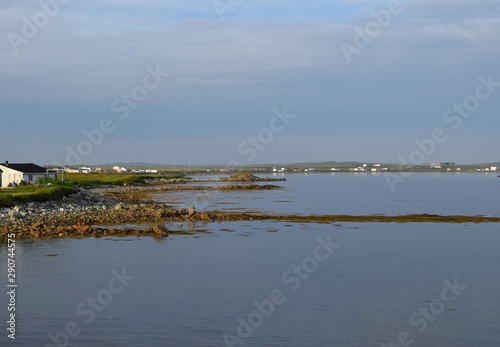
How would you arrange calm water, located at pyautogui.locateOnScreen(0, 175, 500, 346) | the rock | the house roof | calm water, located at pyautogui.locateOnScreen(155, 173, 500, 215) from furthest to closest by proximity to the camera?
the house roof < calm water, located at pyautogui.locateOnScreen(155, 173, 500, 215) < the rock < calm water, located at pyautogui.locateOnScreen(0, 175, 500, 346)

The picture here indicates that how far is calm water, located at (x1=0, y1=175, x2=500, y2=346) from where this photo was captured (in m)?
14.9

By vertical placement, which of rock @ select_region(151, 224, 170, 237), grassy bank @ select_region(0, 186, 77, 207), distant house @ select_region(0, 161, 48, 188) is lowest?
rock @ select_region(151, 224, 170, 237)

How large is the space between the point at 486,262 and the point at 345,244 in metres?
7.14

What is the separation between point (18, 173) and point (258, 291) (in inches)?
2338

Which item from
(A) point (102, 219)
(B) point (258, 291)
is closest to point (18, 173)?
(A) point (102, 219)

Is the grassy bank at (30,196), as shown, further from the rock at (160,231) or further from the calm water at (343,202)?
the rock at (160,231)

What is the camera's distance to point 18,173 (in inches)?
2867

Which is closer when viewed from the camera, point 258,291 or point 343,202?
point 258,291

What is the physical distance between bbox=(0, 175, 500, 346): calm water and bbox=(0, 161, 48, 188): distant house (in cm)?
4565

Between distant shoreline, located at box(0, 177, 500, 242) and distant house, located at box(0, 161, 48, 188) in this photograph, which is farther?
distant house, located at box(0, 161, 48, 188)

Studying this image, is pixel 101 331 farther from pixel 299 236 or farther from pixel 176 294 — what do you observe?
pixel 299 236

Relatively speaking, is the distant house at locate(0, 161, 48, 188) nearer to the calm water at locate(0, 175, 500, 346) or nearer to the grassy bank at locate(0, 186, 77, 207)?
the grassy bank at locate(0, 186, 77, 207)

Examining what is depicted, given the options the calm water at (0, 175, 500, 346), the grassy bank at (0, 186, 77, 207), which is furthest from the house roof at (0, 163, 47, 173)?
the calm water at (0, 175, 500, 346)

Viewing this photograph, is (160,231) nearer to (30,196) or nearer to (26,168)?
(30,196)
